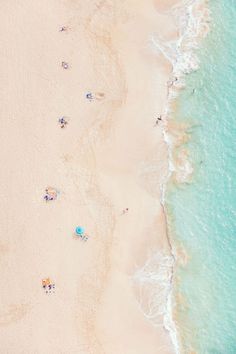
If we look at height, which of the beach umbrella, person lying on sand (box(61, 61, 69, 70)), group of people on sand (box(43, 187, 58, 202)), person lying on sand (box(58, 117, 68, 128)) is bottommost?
the beach umbrella

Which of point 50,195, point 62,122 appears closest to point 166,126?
point 62,122

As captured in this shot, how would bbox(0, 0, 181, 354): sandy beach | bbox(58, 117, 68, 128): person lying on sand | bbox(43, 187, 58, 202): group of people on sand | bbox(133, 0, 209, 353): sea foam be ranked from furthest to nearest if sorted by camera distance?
bbox(58, 117, 68, 128): person lying on sand < bbox(43, 187, 58, 202): group of people on sand < bbox(133, 0, 209, 353): sea foam < bbox(0, 0, 181, 354): sandy beach

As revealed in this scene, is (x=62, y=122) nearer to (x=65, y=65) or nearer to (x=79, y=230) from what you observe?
(x=65, y=65)

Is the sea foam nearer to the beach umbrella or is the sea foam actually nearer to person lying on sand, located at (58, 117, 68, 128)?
the beach umbrella

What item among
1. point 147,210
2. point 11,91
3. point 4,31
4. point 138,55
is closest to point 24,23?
point 4,31

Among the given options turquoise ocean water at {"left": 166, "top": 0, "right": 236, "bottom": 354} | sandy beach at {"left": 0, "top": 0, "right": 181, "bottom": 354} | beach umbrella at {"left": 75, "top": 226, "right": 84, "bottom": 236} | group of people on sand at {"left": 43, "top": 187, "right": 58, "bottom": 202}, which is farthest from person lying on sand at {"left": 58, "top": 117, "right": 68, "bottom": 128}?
turquoise ocean water at {"left": 166, "top": 0, "right": 236, "bottom": 354}
